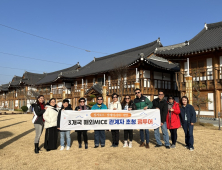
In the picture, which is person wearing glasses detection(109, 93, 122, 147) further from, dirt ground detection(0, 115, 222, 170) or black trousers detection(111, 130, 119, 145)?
dirt ground detection(0, 115, 222, 170)

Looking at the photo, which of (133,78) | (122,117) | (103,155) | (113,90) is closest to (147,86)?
(133,78)

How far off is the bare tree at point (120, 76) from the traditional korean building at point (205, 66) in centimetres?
474

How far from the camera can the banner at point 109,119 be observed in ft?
20.7

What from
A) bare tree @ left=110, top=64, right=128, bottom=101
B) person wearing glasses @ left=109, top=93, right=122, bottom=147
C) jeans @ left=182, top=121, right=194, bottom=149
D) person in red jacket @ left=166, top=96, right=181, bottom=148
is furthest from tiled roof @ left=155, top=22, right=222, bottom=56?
person wearing glasses @ left=109, top=93, right=122, bottom=147

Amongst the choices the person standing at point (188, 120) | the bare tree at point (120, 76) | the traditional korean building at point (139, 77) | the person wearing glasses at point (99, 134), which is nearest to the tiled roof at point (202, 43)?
the traditional korean building at point (139, 77)

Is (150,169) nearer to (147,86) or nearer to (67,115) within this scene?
(67,115)

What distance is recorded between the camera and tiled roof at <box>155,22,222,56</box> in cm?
1501

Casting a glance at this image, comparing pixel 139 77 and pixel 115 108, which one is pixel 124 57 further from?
pixel 115 108

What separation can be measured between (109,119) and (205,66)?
12.6 metres

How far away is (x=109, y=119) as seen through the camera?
6465 millimetres

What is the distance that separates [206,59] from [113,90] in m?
10.7

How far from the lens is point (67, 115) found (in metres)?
6.40

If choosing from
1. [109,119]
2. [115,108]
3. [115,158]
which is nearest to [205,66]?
[115,108]

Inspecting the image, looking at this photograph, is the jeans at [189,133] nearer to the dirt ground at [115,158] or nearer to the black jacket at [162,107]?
the dirt ground at [115,158]
